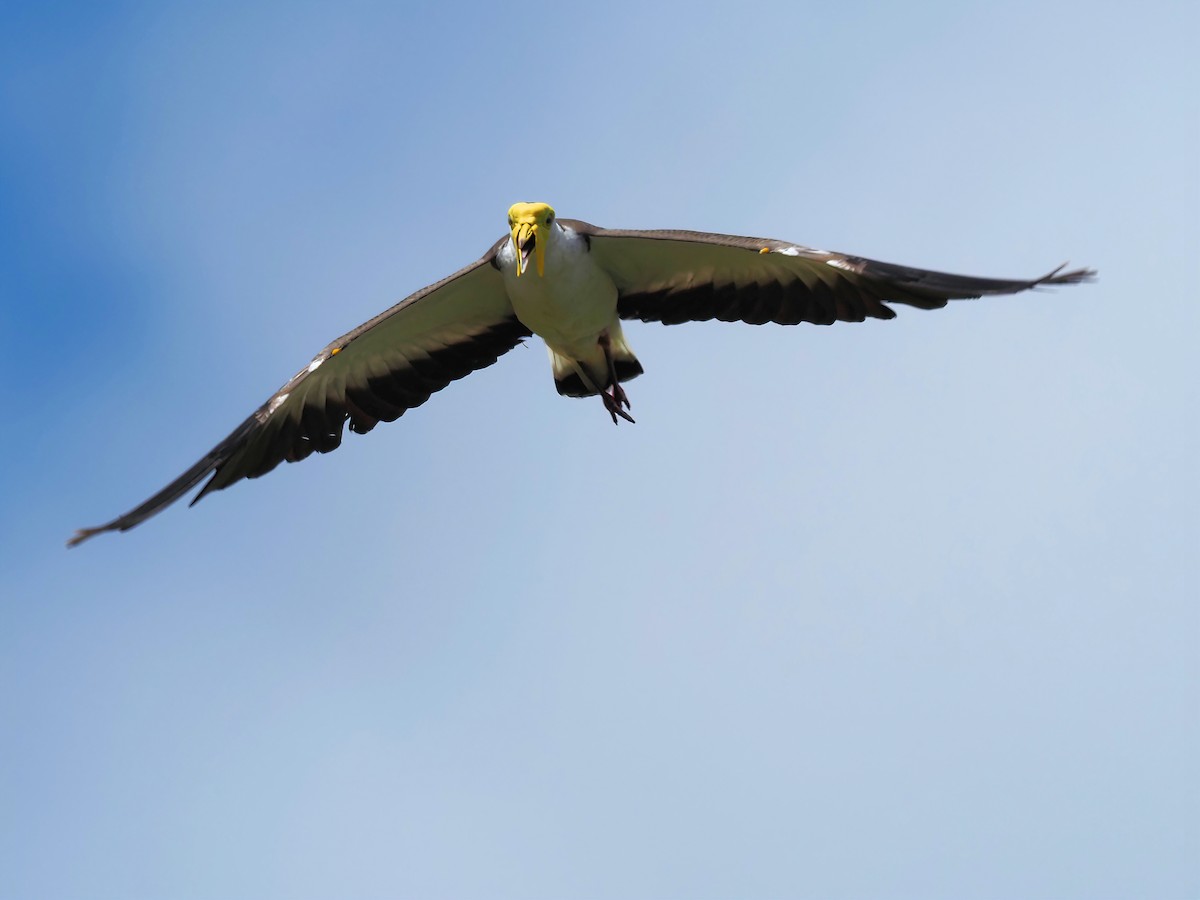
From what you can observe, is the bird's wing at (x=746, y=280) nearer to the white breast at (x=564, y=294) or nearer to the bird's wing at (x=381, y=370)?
the white breast at (x=564, y=294)

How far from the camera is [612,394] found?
16.2m

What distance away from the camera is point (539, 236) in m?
14.2

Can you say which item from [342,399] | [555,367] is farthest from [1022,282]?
[342,399]

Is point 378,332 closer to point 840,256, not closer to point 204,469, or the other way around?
point 204,469

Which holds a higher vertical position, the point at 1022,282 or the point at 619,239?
the point at 619,239

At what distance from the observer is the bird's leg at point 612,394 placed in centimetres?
1586

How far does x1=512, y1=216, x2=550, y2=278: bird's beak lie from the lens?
46.2 feet

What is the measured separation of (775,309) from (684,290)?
1.01 m

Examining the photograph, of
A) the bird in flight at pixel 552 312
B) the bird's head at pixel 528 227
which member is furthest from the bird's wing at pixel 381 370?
the bird's head at pixel 528 227

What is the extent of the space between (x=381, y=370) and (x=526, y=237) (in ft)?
9.56

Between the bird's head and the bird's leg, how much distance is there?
5.84 feet

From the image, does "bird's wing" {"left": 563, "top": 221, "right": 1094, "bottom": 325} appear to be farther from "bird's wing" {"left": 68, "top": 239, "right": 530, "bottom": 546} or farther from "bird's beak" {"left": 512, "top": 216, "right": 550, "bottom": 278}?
"bird's wing" {"left": 68, "top": 239, "right": 530, "bottom": 546}

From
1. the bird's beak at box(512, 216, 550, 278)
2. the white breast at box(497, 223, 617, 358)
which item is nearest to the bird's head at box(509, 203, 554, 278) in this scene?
the bird's beak at box(512, 216, 550, 278)

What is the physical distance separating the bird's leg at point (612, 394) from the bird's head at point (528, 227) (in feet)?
5.84
